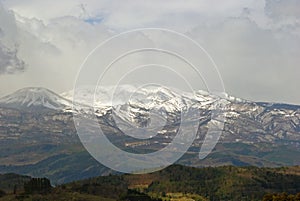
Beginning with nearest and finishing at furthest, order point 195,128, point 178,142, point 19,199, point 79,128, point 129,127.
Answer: point 79,128 → point 195,128 → point 178,142 → point 129,127 → point 19,199

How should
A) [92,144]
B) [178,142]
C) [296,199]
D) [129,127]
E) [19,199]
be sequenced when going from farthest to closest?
[19,199] < [296,199] < [129,127] < [178,142] < [92,144]

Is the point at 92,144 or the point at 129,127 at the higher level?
the point at 129,127

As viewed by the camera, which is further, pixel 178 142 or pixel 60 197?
pixel 60 197

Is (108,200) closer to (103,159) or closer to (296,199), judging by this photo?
(296,199)

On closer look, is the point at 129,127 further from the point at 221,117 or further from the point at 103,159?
the point at 103,159

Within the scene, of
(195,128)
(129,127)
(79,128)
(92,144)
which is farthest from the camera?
(129,127)

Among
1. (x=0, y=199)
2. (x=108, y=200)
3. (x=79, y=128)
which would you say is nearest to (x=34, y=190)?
(x=0, y=199)

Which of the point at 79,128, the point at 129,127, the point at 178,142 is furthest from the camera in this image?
the point at 129,127

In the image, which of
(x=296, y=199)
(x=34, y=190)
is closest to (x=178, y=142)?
(x=296, y=199)

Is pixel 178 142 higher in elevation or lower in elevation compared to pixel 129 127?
lower
